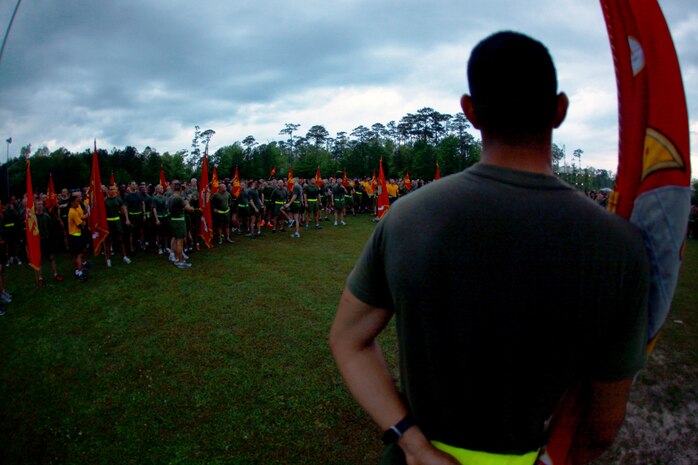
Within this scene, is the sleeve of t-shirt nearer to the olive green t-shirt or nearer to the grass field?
the olive green t-shirt

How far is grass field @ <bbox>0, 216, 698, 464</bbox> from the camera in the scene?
12.4 ft

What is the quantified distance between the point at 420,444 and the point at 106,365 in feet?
18.5

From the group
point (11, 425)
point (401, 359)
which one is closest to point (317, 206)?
point (11, 425)

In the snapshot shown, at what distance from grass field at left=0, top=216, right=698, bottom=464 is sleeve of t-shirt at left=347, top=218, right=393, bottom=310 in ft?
9.68

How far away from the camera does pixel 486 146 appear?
115cm

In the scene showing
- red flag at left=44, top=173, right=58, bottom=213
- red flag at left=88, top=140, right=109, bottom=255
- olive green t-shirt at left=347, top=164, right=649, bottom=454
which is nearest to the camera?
olive green t-shirt at left=347, top=164, right=649, bottom=454

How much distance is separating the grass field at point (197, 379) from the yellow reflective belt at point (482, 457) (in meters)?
2.75

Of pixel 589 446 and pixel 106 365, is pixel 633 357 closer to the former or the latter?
pixel 589 446

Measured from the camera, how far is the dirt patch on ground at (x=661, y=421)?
3541 millimetres

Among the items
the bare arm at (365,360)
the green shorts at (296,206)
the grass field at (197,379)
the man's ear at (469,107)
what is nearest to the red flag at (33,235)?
the grass field at (197,379)

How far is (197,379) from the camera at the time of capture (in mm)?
4910

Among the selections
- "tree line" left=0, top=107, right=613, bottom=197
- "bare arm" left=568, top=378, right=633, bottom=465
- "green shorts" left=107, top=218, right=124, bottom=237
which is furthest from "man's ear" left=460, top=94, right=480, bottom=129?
"tree line" left=0, top=107, right=613, bottom=197

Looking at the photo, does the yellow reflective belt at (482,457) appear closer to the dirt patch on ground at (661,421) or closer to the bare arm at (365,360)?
the bare arm at (365,360)

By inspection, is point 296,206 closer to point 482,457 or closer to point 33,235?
point 33,235
